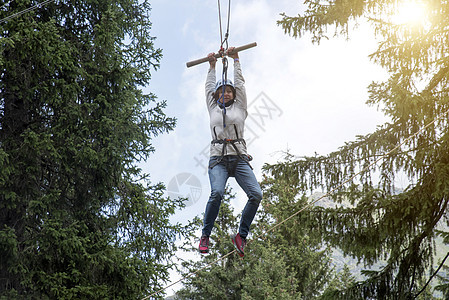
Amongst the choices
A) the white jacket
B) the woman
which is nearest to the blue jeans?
the woman

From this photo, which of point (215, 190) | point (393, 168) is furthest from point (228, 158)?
point (393, 168)

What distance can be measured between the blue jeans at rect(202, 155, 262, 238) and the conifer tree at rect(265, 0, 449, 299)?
2247 mm

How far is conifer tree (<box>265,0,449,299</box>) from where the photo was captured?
721 centimetres

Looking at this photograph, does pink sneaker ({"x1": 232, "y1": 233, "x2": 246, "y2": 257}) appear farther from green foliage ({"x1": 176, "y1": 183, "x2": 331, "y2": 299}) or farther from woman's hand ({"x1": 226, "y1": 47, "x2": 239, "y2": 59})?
green foliage ({"x1": 176, "y1": 183, "x2": 331, "y2": 299})

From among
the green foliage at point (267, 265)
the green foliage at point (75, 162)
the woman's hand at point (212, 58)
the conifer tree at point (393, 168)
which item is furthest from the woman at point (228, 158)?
the green foliage at point (267, 265)

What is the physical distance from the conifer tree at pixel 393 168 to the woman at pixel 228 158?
2.26 metres

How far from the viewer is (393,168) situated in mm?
8234

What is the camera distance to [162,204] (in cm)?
1168

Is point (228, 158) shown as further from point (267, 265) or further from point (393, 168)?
point (267, 265)

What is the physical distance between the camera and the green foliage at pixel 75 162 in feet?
32.4

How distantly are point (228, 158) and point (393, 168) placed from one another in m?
3.73

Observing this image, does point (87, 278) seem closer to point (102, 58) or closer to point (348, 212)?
point (102, 58)

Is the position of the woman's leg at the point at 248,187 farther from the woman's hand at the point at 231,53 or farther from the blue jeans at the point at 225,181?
the woman's hand at the point at 231,53

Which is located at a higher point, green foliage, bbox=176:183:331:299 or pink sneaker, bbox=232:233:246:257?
green foliage, bbox=176:183:331:299
